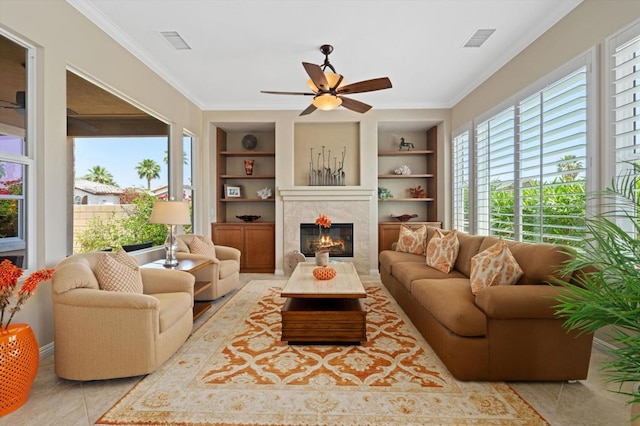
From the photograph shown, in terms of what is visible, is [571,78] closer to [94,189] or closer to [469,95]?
[469,95]

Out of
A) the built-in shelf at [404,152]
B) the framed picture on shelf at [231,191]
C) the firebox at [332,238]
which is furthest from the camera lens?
the framed picture on shelf at [231,191]

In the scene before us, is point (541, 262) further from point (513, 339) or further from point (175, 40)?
point (175, 40)

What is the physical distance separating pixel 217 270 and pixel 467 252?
295cm

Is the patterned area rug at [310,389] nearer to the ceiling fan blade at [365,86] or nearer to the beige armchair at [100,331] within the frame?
the beige armchair at [100,331]

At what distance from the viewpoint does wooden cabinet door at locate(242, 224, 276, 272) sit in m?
6.24

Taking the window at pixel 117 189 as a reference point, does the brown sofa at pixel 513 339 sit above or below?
below

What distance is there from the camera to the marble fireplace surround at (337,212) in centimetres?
609

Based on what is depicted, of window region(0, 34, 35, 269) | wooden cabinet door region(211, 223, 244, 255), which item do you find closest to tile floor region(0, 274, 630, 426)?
window region(0, 34, 35, 269)

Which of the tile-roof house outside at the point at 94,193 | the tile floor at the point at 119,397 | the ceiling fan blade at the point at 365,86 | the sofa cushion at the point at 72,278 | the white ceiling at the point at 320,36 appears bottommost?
the tile floor at the point at 119,397

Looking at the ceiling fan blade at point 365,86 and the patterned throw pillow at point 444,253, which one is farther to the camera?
the patterned throw pillow at point 444,253

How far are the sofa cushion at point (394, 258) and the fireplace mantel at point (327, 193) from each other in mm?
1359

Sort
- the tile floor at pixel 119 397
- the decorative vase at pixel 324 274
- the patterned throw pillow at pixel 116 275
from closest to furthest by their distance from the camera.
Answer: the tile floor at pixel 119 397 → the patterned throw pillow at pixel 116 275 → the decorative vase at pixel 324 274

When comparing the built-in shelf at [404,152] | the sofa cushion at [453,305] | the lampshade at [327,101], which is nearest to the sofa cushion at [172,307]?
the sofa cushion at [453,305]

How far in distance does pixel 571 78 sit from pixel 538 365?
8.21ft
